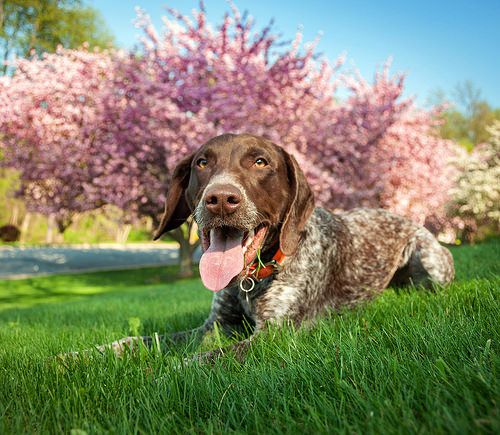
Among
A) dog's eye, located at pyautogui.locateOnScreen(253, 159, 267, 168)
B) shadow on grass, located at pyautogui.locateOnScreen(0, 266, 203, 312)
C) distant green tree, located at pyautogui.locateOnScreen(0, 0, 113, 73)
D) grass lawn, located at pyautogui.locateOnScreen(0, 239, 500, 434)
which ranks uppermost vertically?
distant green tree, located at pyautogui.locateOnScreen(0, 0, 113, 73)

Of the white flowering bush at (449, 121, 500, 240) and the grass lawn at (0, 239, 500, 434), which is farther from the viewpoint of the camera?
the white flowering bush at (449, 121, 500, 240)

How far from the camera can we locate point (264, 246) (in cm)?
279

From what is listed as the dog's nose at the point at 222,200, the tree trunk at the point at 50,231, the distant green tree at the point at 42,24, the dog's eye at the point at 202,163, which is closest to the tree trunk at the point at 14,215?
the tree trunk at the point at 50,231

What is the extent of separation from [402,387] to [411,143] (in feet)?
56.1

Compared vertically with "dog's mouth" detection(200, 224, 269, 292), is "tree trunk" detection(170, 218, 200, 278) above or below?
below

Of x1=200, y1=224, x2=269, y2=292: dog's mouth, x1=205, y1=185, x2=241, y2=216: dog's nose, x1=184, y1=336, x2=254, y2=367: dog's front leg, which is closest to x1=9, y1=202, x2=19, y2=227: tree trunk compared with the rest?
x1=200, y1=224, x2=269, y2=292: dog's mouth

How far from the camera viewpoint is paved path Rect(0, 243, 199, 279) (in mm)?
15469

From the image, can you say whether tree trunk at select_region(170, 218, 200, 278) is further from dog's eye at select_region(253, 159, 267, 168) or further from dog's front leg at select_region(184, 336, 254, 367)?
dog's front leg at select_region(184, 336, 254, 367)

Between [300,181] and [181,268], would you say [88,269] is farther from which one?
[300,181]

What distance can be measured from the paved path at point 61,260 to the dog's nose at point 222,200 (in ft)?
49.2

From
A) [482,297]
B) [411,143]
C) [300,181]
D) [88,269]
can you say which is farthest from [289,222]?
[88,269]

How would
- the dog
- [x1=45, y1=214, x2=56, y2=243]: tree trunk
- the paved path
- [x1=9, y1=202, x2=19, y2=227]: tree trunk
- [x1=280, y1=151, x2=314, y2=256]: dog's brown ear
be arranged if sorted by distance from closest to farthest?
the dog → [x1=280, y1=151, x2=314, y2=256]: dog's brown ear → the paved path → [x1=45, y1=214, x2=56, y2=243]: tree trunk → [x1=9, y1=202, x2=19, y2=227]: tree trunk

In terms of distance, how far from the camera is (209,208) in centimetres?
231

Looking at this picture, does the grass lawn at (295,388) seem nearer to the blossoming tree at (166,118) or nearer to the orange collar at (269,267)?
the orange collar at (269,267)
